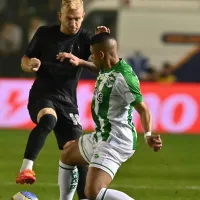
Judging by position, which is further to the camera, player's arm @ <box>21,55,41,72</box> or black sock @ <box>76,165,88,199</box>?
black sock @ <box>76,165,88,199</box>

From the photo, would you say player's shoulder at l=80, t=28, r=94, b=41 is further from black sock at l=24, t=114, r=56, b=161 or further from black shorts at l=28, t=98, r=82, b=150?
black sock at l=24, t=114, r=56, b=161

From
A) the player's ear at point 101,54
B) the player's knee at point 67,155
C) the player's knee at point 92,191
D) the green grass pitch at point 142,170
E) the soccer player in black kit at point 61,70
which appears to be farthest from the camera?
A: the green grass pitch at point 142,170

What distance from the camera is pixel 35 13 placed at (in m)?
25.9

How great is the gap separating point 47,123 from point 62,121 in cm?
40

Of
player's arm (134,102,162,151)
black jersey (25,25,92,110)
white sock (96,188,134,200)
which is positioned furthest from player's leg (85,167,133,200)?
black jersey (25,25,92,110)

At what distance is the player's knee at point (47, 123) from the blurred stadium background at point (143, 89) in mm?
1461

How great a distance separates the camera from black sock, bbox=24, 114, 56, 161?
26.0 ft

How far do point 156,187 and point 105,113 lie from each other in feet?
10.7

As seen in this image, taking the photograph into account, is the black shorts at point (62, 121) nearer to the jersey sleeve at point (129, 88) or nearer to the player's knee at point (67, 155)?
the player's knee at point (67, 155)

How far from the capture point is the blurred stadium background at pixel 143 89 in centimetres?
1098

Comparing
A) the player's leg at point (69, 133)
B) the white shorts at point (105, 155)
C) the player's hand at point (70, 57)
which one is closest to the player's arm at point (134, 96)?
the white shorts at point (105, 155)

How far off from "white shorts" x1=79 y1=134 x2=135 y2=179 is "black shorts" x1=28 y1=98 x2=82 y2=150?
0.84 m

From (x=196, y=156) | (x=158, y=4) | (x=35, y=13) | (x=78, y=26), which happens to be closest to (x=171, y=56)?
(x=158, y=4)

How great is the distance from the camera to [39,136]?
7980 mm
